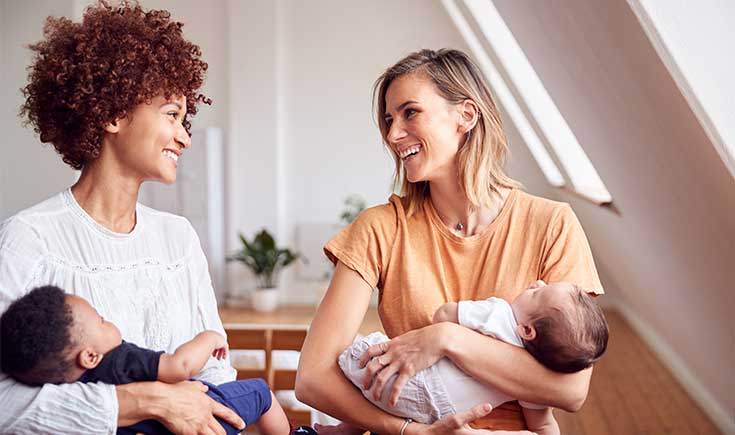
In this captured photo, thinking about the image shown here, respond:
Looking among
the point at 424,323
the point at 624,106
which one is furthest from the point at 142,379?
the point at 624,106

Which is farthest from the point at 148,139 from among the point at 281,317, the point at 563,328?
the point at 281,317

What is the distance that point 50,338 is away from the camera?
1.64 m

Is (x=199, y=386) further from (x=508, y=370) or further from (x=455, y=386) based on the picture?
(x=508, y=370)

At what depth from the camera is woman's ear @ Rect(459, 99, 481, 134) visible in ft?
7.25

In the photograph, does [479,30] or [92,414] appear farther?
[479,30]

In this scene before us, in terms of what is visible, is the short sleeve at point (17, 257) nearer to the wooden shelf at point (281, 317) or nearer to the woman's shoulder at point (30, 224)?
the woman's shoulder at point (30, 224)

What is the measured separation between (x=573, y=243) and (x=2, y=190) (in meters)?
7.15

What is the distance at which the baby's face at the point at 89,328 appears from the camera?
1.68m

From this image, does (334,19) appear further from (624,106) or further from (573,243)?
(573,243)

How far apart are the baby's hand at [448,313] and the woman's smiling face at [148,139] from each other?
0.70 meters

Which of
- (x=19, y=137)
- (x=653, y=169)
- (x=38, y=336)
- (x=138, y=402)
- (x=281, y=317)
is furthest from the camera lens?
(x=281, y=317)

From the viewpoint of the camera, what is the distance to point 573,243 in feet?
6.85

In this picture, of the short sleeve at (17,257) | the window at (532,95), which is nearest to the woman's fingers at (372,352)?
the short sleeve at (17,257)

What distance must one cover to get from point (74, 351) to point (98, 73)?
63 cm
